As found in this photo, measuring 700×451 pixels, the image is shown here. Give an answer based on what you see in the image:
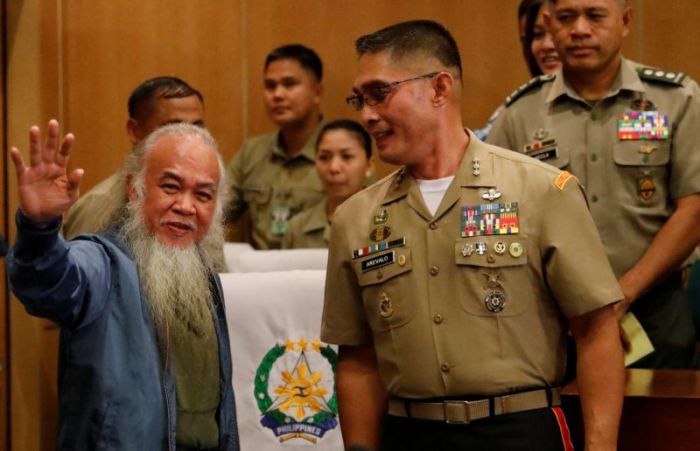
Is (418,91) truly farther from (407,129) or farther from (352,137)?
(352,137)

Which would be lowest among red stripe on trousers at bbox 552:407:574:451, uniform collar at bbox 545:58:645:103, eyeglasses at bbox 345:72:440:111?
red stripe on trousers at bbox 552:407:574:451

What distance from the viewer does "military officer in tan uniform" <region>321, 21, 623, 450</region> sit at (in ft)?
8.27

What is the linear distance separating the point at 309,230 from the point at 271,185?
434 millimetres

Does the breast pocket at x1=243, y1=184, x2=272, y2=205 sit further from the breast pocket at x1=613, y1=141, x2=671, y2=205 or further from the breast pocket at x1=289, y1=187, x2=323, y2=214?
the breast pocket at x1=613, y1=141, x2=671, y2=205

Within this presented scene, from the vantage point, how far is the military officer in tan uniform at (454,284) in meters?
2.52

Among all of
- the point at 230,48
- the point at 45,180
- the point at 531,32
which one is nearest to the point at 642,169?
the point at 531,32

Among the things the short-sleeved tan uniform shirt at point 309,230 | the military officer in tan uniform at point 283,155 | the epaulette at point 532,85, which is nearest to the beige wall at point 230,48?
the military officer in tan uniform at point 283,155

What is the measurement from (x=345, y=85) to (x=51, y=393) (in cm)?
212

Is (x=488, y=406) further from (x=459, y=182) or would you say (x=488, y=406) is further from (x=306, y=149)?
(x=306, y=149)

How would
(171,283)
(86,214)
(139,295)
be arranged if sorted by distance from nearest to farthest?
1. (139,295)
2. (171,283)
3. (86,214)

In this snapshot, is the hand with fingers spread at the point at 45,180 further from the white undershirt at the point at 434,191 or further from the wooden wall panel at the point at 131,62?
the wooden wall panel at the point at 131,62

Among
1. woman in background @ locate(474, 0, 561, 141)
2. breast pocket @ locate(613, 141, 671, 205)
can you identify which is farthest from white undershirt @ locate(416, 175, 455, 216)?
woman in background @ locate(474, 0, 561, 141)

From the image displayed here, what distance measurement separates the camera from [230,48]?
570 cm

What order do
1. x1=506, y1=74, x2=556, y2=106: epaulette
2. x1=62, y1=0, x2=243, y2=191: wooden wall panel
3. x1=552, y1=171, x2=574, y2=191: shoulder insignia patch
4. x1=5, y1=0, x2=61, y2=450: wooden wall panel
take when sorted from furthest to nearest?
x1=62, y1=0, x2=243, y2=191: wooden wall panel
x1=5, y1=0, x2=61, y2=450: wooden wall panel
x1=506, y1=74, x2=556, y2=106: epaulette
x1=552, y1=171, x2=574, y2=191: shoulder insignia patch
